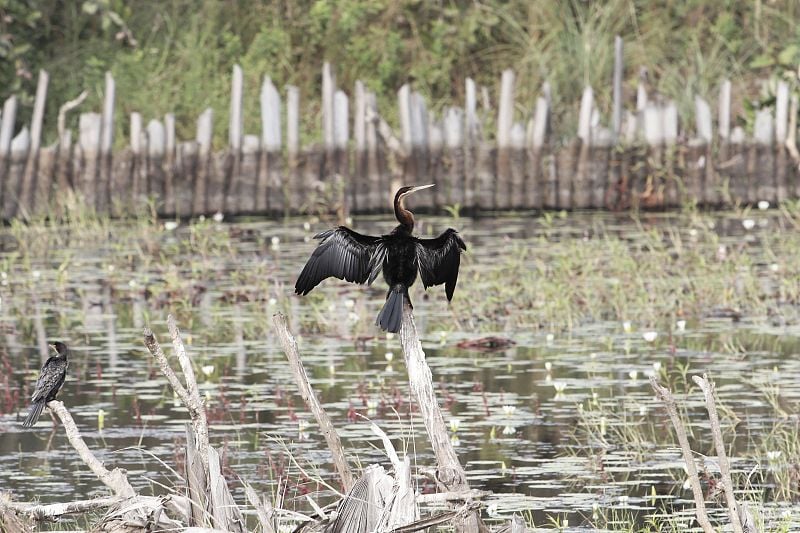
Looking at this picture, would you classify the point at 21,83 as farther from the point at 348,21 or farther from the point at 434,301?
the point at 434,301

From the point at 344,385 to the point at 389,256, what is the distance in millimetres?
3844

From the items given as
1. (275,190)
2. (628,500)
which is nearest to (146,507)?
(628,500)

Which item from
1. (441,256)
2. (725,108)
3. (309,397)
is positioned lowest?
(309,397)

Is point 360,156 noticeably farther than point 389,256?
Yes

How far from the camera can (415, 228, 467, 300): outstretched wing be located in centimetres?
626

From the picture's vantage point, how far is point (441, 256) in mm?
6281

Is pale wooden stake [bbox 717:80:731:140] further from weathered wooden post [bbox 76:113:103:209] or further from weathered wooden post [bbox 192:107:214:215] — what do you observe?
weathered wooden post [bbox 76:113:103:209]

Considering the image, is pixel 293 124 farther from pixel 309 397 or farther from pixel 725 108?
pixel 309 397

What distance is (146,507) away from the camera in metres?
5.27

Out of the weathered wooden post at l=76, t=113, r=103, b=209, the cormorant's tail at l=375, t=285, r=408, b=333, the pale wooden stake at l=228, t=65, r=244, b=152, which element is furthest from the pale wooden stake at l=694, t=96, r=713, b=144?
the cormorant's tail at l=375, t=285, r=408, b=333

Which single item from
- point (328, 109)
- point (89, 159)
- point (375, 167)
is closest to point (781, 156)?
point (375, 167)

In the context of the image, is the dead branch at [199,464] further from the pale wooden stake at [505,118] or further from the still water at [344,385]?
the pale wooden stake at [505,118]

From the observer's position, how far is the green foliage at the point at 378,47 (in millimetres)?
23609

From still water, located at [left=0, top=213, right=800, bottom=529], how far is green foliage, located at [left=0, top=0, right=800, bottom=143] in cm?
836
